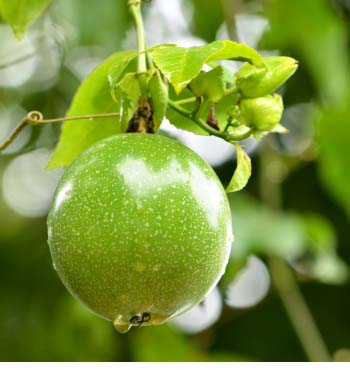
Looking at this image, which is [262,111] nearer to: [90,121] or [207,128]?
[207,128]

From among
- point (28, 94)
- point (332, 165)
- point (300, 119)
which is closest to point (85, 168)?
point (332, 165)

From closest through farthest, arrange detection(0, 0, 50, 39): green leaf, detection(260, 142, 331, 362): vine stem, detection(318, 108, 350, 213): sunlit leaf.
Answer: detection(0, 0, 50, 39): green leaf
detection(318, 108, 350, 213): sunlit leaf
detection(260, 142, 331, 362): vine stem

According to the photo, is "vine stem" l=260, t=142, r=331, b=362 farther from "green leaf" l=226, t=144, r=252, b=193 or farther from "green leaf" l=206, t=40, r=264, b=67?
"green leaf" l=206, t=40, r=264, b=67

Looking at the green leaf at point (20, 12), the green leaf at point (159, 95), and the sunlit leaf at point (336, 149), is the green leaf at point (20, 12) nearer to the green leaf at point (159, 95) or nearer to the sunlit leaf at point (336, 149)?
the green leaf at point (159, 95)

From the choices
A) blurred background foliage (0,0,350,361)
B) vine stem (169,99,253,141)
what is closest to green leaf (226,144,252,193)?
vine stem (169,99,253,141)

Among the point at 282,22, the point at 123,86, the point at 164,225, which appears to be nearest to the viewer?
the point at 164,225

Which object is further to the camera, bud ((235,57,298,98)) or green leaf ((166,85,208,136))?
green leaf ((166,85,208,136))

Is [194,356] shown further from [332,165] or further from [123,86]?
[123,86]
